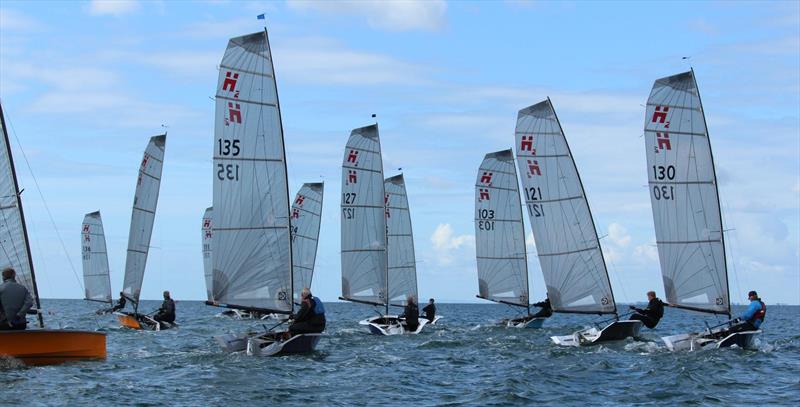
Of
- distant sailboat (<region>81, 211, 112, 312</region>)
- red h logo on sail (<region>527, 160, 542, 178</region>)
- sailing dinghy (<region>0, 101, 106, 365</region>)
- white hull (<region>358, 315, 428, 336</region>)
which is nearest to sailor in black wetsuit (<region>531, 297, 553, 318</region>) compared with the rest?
white hull (<region>358, 315, 428, 336</region>)

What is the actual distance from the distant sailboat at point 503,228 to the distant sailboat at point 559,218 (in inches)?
409

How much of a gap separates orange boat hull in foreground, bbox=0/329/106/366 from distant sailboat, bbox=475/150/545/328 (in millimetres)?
26575

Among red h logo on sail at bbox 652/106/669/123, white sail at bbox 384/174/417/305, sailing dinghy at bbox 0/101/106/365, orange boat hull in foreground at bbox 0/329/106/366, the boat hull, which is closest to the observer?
orange boat hull in foreground at bbox 0/329/106/366

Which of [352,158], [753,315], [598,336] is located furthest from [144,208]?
[753,315]

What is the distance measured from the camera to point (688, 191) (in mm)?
29812

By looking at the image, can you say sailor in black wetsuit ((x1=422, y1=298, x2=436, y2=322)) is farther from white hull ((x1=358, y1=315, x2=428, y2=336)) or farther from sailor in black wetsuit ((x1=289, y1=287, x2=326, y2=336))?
sailor in black wetsuit ((x1=289, y1=287, x2=326, y2=336))

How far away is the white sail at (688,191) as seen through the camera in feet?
97.2

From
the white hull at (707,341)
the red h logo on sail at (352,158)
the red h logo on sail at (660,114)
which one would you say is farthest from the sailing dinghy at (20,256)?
the red h logo on sail at (352,158)

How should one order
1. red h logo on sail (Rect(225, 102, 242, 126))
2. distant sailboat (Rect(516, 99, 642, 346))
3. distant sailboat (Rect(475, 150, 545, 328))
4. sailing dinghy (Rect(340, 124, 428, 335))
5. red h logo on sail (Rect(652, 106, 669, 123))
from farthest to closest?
distant sailboat (Rect(475, 150, 545, 328)), sailing dinghy (Rect(340, 124, 428, 335)), distant sailboat (Rect(516, 99, 642, 346)), red h logo on sail (Rect(652, 106, 669, 123)), red h logo on sail (Rect(225, 102, 242, 126))

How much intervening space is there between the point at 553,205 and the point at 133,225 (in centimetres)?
1955

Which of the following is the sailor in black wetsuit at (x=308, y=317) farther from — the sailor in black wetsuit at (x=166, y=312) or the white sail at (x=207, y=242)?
the white sail at (x=207, y=242)

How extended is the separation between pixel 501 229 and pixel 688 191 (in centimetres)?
1790

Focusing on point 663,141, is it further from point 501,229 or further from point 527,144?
point 501,229

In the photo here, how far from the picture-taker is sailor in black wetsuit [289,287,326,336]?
85.8 feet
